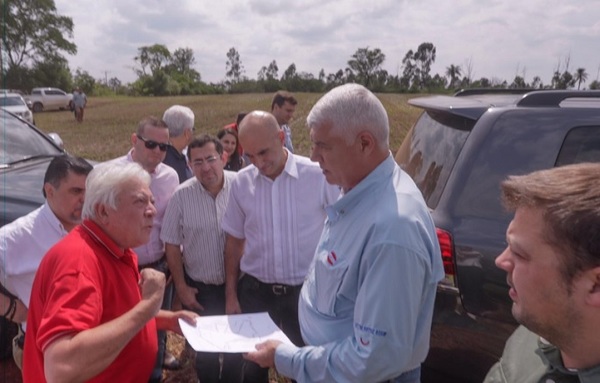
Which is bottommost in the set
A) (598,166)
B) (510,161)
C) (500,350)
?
(500,350)

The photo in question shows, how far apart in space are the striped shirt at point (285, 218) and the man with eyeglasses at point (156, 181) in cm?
79

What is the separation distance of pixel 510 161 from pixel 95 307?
199 cm

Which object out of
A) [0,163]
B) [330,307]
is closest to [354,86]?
[330,307]

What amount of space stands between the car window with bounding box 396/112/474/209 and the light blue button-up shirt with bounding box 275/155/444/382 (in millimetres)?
986

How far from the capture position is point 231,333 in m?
2.14

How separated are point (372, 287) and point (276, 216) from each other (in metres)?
1.34

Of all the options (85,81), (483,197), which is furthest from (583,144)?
(85,81)

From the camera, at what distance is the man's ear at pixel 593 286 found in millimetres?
1054

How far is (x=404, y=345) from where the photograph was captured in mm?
1524

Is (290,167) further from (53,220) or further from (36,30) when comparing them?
(36,30)

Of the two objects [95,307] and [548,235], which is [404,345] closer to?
[548,235]

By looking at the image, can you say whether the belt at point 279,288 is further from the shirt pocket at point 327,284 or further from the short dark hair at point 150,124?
the short dark hair at point 150,124

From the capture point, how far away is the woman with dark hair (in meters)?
5.23

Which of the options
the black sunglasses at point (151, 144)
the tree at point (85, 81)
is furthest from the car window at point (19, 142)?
the tree at point (85, 81)
